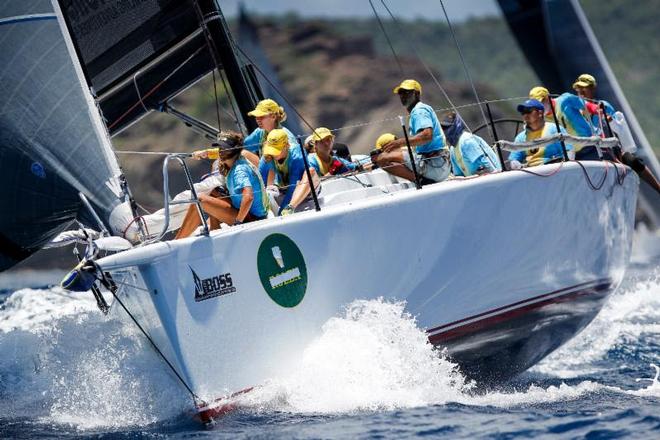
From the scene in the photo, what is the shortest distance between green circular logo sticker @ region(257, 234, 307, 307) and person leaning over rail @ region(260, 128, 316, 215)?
0.48 meters

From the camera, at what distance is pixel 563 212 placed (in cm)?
597

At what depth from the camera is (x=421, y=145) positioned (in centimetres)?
580

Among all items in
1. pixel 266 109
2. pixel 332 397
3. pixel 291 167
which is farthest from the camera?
pixel 266 109

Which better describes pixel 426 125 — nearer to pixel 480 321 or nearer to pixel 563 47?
pixel 480 321

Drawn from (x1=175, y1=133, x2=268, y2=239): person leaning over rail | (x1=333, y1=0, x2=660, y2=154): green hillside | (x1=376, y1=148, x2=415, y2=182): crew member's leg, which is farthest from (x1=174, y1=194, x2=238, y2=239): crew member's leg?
(x1=333, y1=0, x2=660, y2=154): green hillside

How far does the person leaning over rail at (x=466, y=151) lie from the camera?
19.5 ft

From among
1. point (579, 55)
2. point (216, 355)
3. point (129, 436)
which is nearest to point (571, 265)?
point (216, 355)

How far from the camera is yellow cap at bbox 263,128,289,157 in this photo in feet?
17.5

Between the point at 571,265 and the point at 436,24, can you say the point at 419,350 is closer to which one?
the point at 571,265

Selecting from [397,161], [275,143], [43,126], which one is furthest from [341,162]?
[43,126]

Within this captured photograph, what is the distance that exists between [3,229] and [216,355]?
1353 millimetres

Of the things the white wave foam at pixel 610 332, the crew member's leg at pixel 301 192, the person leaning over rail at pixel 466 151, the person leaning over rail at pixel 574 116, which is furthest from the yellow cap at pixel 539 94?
the crew member's leg at pixel 301 192

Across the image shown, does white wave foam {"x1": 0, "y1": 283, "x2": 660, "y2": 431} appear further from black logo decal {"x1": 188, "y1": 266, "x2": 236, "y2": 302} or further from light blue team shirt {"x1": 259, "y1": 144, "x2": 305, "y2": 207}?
light blue team shirt {"x1": 259, "y1": 144, "x2": 305, "y2": 207}

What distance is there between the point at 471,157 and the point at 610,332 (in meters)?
2.47
